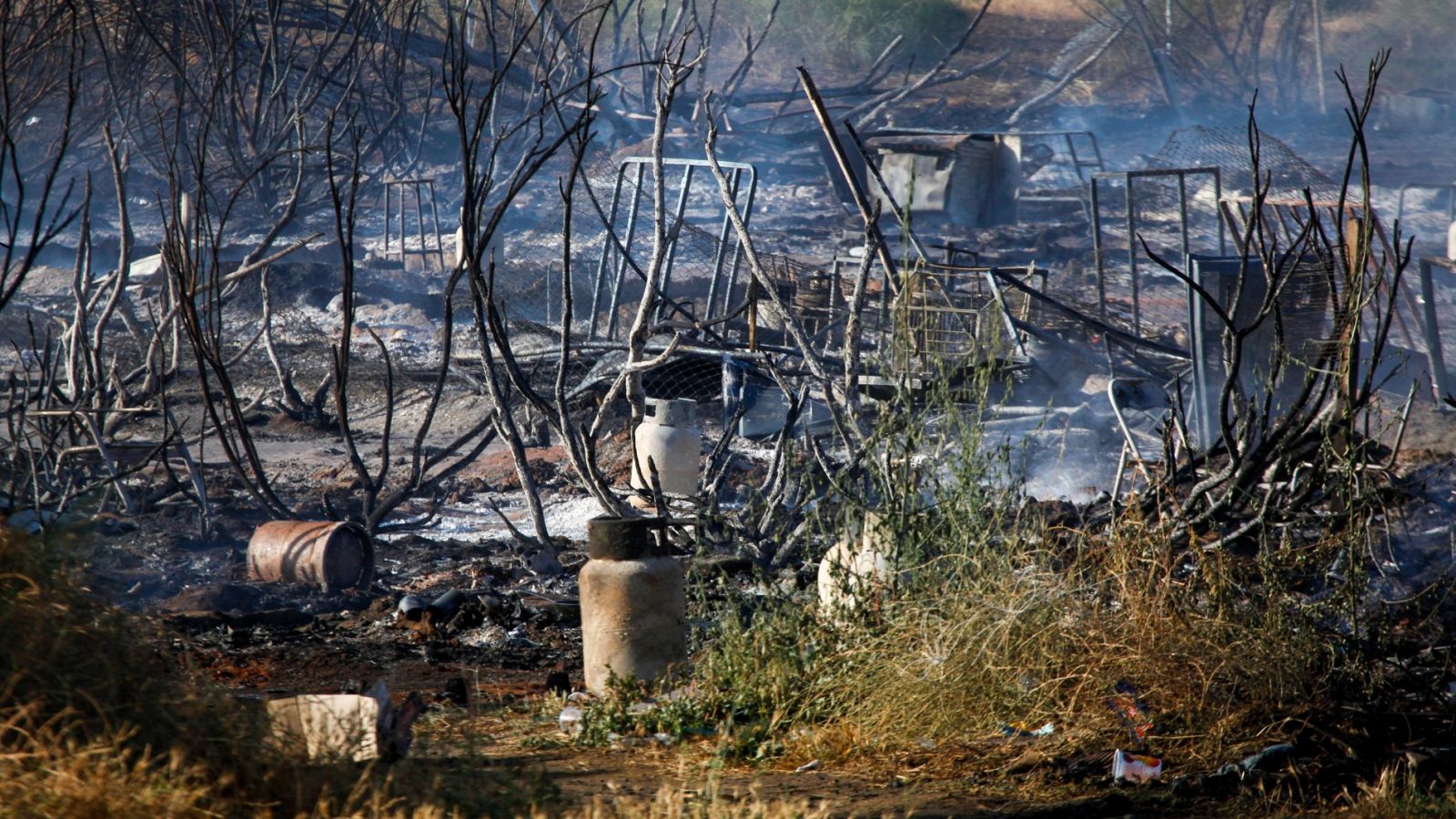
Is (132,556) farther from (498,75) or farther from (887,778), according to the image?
(887,778)

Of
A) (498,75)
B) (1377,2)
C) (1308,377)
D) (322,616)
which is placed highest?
(1377,2)

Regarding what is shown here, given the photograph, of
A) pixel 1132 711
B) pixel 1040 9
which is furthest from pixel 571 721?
pixel 1040 9

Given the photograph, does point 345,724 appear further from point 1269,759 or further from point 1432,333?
point 1432,333

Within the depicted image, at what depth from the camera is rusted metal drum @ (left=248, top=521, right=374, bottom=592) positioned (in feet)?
17.9

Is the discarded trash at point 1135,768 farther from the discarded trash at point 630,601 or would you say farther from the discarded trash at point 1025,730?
the discarded trash at point 630,601

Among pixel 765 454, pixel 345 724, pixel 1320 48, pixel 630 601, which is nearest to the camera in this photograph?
pixel 345 724

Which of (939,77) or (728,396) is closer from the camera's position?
(728,396)

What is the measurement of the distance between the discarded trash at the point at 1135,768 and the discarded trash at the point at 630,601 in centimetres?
125

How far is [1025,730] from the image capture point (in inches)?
124

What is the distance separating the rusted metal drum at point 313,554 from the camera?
5441 mm

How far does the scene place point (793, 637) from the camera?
352 centimetres

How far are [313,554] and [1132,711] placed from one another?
144 inches

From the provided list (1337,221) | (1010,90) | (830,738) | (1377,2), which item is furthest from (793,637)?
(1377,2)

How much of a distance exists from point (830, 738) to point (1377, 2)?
2664cm
